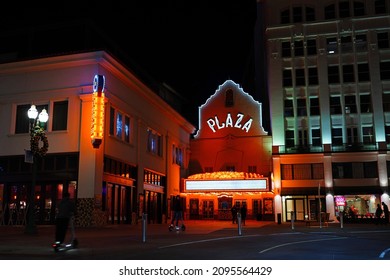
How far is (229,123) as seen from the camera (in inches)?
1933

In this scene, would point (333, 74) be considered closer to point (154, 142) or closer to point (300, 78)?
point (300, 78)

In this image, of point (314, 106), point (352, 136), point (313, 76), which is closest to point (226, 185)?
point (314, 106)

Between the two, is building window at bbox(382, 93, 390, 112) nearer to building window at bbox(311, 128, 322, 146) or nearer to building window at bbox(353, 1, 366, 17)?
building window at bbox(311, 128, 322, 146)

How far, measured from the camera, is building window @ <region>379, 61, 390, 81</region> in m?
46.6

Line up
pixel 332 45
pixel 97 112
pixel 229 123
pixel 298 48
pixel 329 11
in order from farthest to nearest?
pixel 229 123, pixel 298 48, pixel 329 11, pixel 332 45, pixel 97 112

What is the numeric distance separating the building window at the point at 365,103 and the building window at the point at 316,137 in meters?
5.04

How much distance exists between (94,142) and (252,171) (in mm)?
24994

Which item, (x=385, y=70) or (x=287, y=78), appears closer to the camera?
(x=385, y=70)

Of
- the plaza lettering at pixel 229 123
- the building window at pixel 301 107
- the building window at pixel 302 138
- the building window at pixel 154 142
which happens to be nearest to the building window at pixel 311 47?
the building window at pixel 301 107

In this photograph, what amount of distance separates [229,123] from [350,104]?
1310cm

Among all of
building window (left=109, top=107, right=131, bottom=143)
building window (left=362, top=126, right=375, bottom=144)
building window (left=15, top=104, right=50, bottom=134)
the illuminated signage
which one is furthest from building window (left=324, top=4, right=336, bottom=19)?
building window (left=15, top=104, right=50, bottom=134)

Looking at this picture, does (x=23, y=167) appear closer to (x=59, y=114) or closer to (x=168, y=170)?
(x=59, y=114)

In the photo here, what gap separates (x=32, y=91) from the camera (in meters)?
29.2

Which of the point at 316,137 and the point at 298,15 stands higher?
the point at 298,15
